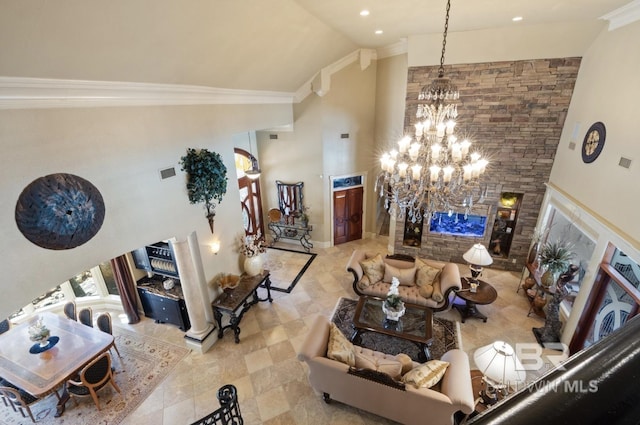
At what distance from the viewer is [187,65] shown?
3.91 m

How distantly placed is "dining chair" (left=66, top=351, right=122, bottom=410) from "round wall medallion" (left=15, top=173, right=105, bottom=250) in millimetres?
2294

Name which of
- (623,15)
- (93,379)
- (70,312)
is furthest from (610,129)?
(70,312)

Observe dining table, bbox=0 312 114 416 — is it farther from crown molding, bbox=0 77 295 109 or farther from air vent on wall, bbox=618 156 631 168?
air vent on wall, bbox=618 156 631 168

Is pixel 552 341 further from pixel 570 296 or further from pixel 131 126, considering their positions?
pixel 131 126

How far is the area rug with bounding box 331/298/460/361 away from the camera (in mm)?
5430

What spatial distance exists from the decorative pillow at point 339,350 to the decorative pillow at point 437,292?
224 cm

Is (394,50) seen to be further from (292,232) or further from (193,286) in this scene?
(193,286)

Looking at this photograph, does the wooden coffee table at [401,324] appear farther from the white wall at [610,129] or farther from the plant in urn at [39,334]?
the plant in urn at [39,334]

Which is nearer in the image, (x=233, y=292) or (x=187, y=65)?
(x=187, y=65)

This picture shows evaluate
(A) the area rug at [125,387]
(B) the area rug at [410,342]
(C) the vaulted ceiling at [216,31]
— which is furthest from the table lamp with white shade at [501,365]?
(A) the area rug at [125,387]

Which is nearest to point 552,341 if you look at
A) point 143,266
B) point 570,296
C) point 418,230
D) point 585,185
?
point 570,296

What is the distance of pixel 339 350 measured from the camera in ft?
14.2

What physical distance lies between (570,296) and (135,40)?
7.81m

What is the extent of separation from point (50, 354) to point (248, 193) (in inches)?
211
